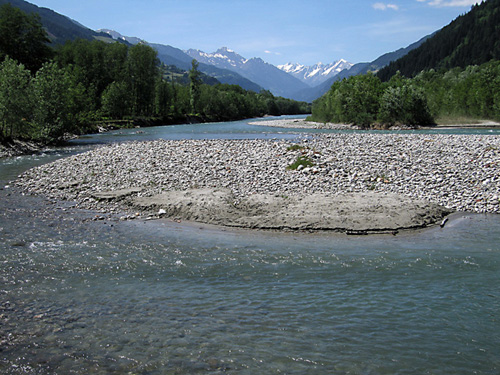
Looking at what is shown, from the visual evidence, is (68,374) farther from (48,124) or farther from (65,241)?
(48,124)

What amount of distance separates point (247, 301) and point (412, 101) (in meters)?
84.0

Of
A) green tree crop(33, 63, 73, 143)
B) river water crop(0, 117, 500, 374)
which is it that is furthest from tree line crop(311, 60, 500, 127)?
river water crop(0, 117, 500, 374)

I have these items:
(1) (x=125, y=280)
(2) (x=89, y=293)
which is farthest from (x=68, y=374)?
(1) (x=125, y=280)

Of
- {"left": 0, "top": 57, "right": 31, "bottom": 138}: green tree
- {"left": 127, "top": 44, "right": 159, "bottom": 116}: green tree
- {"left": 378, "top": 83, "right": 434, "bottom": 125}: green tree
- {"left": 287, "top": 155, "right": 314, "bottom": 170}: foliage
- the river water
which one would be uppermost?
{"left": 127, "top": 44, "right": 159, "bottom": 116}: green tree

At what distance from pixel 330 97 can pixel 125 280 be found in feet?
374

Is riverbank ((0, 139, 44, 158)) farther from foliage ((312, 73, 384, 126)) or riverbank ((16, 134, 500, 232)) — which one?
foliage ((312, 73, 384, 126))

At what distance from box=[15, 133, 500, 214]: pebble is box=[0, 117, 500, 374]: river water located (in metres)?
4.18

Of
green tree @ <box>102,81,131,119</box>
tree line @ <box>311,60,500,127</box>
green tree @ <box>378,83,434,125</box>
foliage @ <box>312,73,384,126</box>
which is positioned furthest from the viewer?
green tree @ <box>102,81,131,119</box>

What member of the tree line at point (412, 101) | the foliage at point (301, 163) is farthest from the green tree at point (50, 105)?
the tree line at point (412, 101)

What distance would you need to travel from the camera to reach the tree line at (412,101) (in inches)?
3268

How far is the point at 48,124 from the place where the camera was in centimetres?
4641

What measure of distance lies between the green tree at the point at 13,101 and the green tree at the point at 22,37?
140 ft

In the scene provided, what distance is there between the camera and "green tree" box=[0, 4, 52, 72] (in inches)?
3088

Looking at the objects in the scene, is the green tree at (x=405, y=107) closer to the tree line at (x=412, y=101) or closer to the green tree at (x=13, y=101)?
the tree line at (x=412, y=101)
